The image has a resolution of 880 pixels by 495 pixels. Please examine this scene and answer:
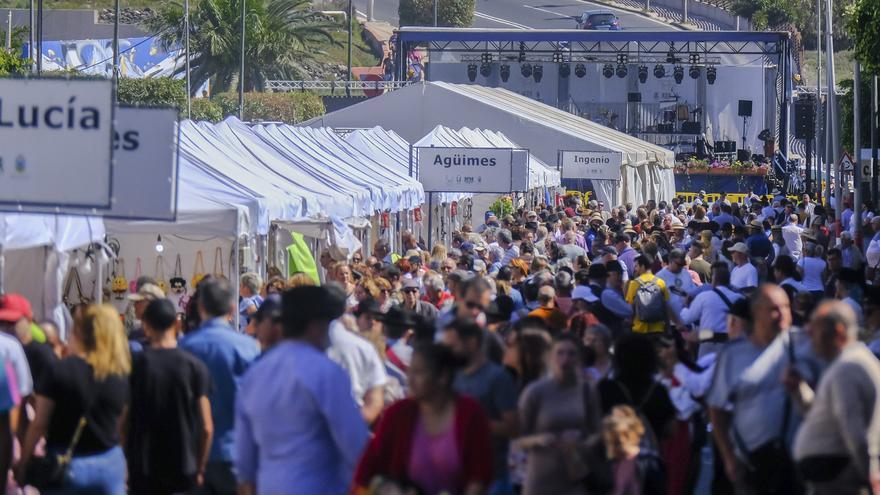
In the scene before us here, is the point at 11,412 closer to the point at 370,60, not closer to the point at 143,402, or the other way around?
the point at 143,402

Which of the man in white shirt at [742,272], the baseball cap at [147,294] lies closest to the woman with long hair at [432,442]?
the baseball cap at [147,294]

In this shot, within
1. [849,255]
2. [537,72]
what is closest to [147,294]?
[849,255]

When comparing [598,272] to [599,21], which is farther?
[599,21]

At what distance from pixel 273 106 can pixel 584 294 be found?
181 ft

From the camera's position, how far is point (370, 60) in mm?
102812

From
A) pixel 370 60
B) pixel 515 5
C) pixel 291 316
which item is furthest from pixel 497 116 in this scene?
pixel 515 5

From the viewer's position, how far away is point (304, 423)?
6.32m

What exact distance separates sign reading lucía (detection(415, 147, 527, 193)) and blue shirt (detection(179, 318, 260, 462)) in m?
15.7

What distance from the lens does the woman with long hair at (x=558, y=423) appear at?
7.40m

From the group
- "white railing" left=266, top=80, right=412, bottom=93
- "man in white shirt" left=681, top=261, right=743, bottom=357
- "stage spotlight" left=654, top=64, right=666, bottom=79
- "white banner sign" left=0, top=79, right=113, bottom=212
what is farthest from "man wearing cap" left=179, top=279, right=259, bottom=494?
"stage spotlight" left=654, top=64, right=666, bottom=79

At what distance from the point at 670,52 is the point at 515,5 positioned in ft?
154

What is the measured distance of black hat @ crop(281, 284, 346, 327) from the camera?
6.48m

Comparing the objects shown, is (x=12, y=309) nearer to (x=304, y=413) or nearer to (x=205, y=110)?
(x=304, y=413)

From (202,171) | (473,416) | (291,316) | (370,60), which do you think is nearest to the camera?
(473,416)
